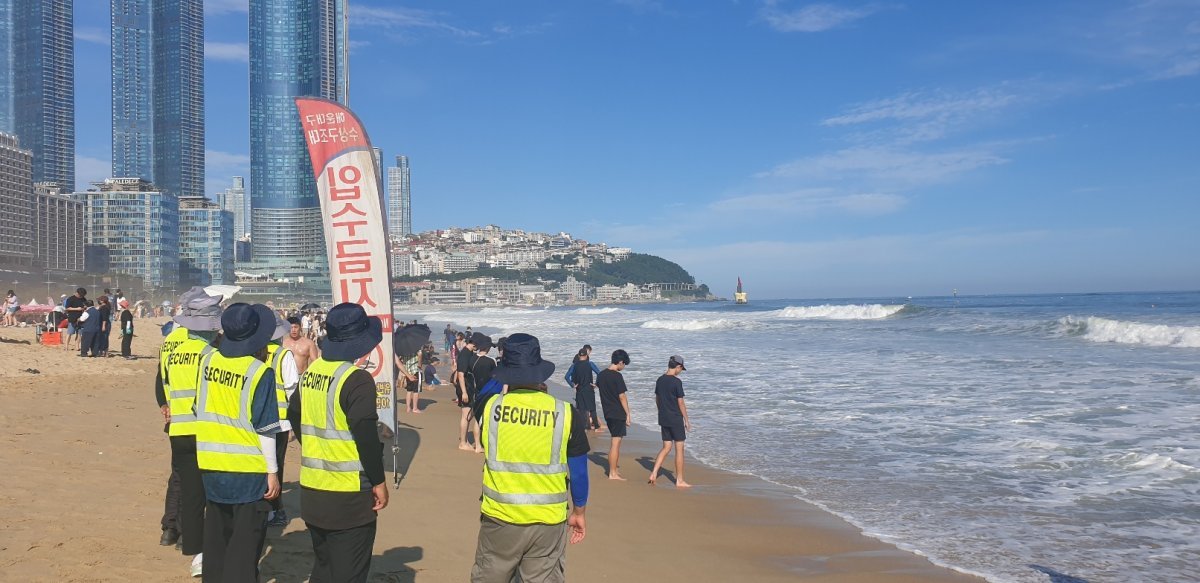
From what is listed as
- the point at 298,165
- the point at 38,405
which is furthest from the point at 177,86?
the point at 38,405

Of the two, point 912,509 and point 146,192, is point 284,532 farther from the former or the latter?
point 146,192

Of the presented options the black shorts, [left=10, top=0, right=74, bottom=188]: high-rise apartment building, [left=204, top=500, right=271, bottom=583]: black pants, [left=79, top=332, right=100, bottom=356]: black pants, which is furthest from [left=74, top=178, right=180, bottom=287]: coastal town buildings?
[left=204, top=500, right=271, bottom=583]: black pants

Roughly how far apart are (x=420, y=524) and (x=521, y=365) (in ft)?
11.2

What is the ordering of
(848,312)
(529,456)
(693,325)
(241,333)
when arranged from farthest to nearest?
(848,312) < (693,325) < (241,333) < (529,456)

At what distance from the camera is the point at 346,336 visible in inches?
147

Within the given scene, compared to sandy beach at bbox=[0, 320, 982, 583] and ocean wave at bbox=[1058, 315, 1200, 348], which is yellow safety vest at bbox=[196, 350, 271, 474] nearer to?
sandy beach at bbox=[0, 320, 982, 583]

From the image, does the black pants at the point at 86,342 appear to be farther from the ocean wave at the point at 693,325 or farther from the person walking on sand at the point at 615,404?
the ocean wave at the point at 693,325

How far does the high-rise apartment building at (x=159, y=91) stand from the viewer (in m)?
177

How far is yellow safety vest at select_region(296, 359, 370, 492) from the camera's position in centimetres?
364

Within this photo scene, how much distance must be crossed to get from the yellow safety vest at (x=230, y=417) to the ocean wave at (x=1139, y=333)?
99.4 ft

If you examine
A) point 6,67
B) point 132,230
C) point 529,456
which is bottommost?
point 529,456

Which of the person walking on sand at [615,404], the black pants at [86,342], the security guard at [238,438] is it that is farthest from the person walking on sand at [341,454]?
the black pants at [86,342]

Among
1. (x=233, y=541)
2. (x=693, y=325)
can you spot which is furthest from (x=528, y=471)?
(x=693, y=325)

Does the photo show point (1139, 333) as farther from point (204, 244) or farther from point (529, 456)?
point (204, 244)
